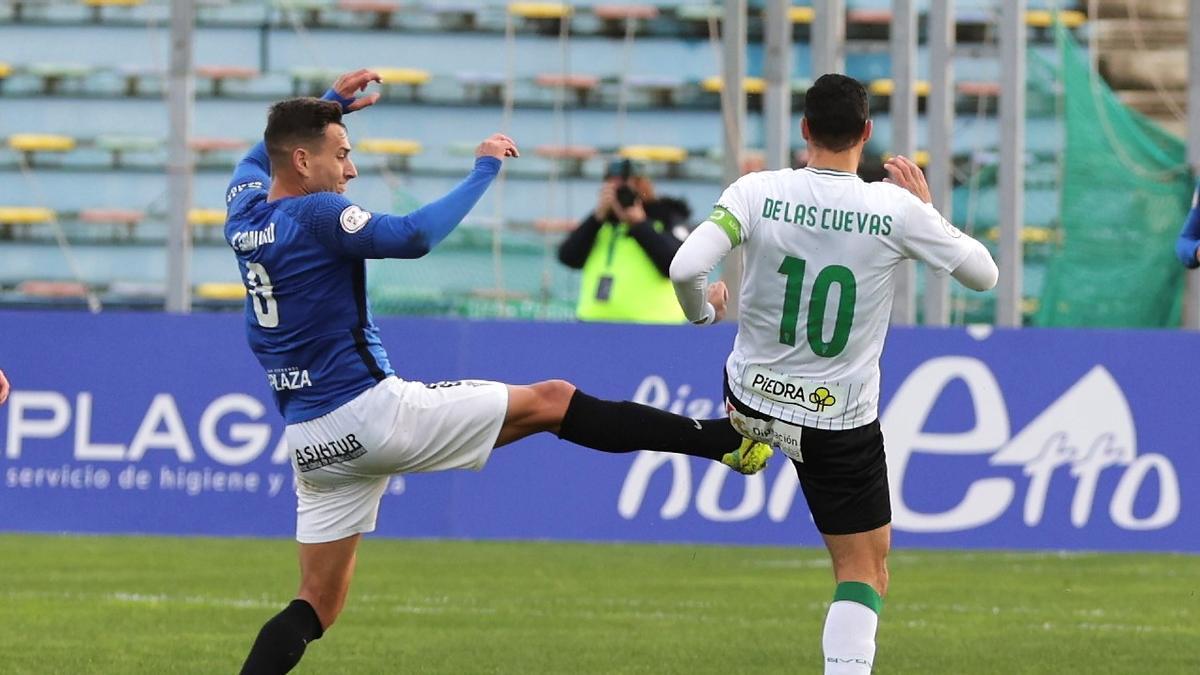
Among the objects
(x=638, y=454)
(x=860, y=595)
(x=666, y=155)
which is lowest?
(x=638, y=454)

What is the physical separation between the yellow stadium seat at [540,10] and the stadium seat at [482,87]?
0.55 metres

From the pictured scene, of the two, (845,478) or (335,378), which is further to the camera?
(335,378)

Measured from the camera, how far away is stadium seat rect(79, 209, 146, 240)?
1839cm

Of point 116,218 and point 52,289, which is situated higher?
point 116,218

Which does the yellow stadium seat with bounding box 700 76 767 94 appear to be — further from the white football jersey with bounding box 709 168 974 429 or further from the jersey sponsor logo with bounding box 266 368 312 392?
the white football jersey with bounding box 709 168 974 429

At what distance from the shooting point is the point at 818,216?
647 centimetres

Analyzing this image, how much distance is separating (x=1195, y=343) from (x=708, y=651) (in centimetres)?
582

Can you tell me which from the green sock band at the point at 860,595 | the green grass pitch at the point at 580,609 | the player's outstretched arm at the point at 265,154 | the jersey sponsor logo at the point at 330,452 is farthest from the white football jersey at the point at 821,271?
the green grass pitch at the point at 580,609

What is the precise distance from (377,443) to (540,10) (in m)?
13.3

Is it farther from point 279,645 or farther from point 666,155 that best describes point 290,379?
point 666,155

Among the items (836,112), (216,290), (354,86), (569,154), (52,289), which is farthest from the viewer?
(569,154)

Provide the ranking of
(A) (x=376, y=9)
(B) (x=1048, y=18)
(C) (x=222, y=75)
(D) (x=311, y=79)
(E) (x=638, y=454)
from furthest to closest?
(B) (x=1048, y=18), (A) (x=376, y=9), (C) (x=222, y=75), (D) (x=311, y=79), (E) (x=638, y=454)

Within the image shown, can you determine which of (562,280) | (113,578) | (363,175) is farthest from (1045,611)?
(363,175)

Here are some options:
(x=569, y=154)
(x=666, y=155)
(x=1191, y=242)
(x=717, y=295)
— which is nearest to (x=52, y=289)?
(x=569, y=154)
